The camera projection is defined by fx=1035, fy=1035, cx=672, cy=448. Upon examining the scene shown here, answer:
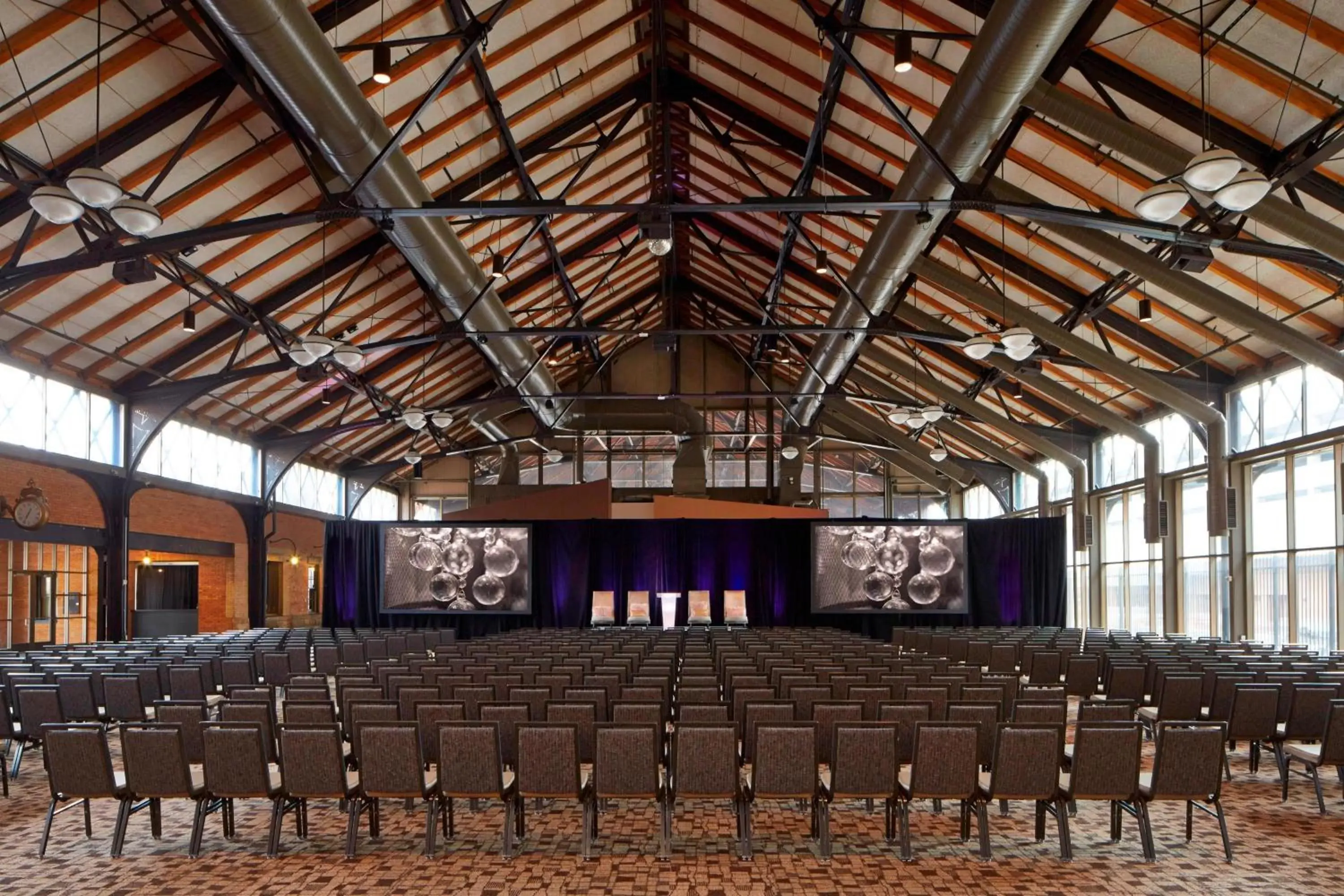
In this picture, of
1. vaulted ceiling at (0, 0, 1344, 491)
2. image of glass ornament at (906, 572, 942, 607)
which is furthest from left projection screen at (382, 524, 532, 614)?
image of glass ornament at (906, 572, 942, 607)

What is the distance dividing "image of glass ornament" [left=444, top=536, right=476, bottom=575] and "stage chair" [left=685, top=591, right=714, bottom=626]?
5.14m

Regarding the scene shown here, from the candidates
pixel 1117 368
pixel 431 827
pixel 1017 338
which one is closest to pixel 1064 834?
pixel 431 827

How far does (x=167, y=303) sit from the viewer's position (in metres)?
17.6

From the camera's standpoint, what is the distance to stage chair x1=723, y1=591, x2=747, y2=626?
24.2m

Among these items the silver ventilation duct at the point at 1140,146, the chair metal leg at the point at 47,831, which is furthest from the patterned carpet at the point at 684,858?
the silver ventilation duct at the point at 1140,146

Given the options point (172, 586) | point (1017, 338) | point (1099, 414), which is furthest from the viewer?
A: point (172, 586)

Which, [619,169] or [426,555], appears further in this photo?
[426,555]

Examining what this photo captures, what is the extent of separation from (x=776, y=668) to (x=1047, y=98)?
21.7 feet

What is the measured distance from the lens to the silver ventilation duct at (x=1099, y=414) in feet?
62.7

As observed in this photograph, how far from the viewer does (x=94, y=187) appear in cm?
757

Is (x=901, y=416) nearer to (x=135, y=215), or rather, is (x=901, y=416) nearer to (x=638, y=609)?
(x=638, y=609)

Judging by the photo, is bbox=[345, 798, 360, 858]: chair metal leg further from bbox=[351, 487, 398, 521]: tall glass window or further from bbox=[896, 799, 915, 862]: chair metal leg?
bbox=[351, 487, 398, 521]: tall glass window

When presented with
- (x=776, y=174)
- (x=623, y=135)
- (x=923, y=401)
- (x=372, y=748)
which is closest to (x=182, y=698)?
(x=372, y=748)

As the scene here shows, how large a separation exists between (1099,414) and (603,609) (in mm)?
11640
